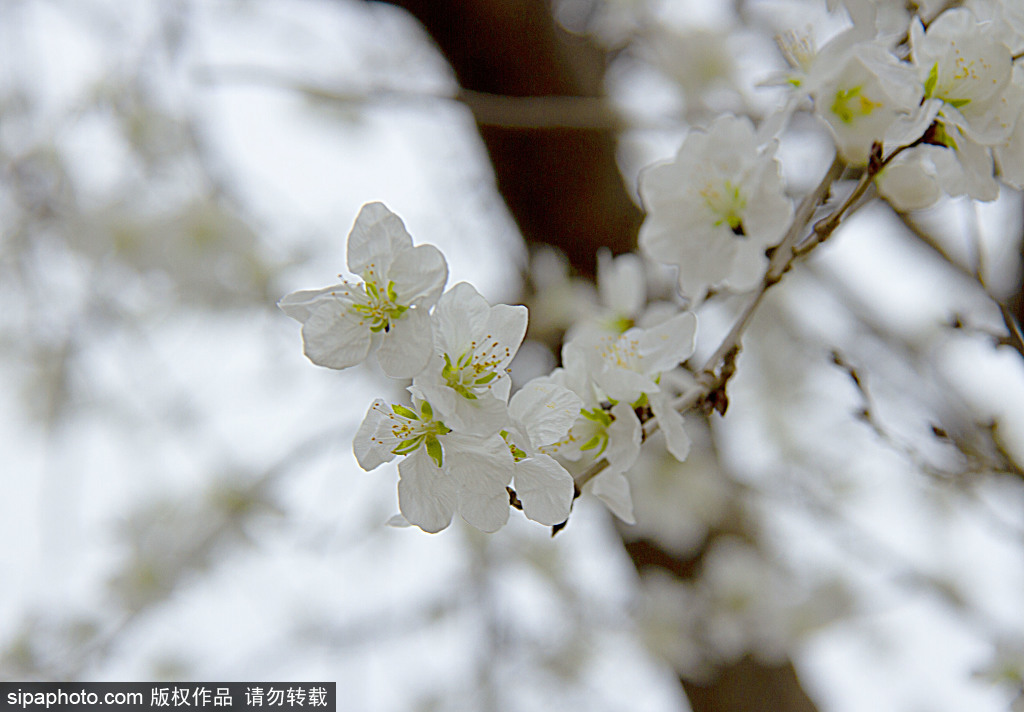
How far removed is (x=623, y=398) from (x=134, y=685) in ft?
5.05

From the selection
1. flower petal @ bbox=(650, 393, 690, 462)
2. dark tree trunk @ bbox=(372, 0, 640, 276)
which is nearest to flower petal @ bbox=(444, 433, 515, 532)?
flower petal @ bbox=(650, 393, 690, 462)

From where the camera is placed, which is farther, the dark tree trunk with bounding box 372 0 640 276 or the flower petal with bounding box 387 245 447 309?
the dark tree trunk with bounding box 372 0 640 276

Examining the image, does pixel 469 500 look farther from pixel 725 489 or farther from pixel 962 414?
pixel 725 489

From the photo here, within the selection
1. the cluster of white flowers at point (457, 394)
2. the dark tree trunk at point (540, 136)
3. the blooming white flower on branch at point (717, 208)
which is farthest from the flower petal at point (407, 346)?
the dark tree trunk at point (540, 136)

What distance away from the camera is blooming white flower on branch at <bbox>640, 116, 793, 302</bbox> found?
0.62 meters

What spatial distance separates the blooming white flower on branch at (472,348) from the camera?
0.46m

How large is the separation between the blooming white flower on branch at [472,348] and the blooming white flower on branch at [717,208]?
9.3 inches

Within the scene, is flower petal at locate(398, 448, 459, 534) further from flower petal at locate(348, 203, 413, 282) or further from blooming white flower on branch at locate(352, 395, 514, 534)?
flower petal at locate(348, 203, 413, 282)

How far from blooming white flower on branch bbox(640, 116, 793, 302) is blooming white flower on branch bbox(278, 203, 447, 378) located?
0.26 meters

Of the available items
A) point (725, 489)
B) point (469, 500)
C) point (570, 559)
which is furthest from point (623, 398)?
point (570, 559)

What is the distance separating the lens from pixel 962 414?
113 centimetres

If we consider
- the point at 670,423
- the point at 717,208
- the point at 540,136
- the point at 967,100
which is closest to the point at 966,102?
the point at 967,100

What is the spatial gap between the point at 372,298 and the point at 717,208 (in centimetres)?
33

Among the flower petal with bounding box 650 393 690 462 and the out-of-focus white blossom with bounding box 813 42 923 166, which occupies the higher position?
the out-of-focus white blossom with bounding box 813 42 923 166
